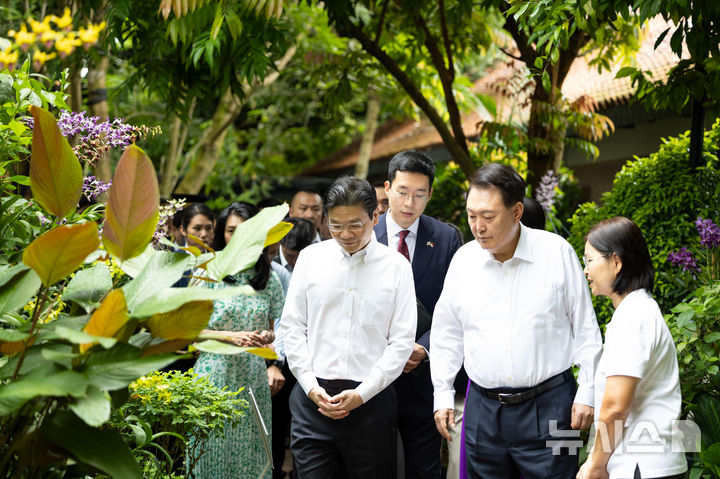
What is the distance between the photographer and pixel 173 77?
5.84 m

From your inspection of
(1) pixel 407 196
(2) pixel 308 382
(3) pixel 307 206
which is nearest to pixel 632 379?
(2) pixel 308 382

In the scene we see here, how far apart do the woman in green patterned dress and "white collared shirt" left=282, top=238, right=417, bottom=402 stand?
54cm

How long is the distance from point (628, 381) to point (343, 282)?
141 cm

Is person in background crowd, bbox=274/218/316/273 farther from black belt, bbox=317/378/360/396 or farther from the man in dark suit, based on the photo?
black belt, bbox=317/378/360/396

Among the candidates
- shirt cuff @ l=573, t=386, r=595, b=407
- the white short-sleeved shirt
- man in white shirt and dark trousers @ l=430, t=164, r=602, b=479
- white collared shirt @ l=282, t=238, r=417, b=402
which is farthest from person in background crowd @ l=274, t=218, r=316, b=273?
the white short-sleeved shirt

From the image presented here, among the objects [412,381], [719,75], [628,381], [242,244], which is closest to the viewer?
[242,244]

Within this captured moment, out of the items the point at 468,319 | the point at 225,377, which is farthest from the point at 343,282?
the point at 225,377

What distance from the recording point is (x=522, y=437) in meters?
3.05

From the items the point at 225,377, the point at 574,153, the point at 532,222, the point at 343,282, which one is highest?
the point at 574,153

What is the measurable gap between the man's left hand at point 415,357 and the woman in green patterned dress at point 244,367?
846 mm

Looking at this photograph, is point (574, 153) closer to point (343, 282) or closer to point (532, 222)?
point (532, 222)

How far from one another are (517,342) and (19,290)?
6.78 feet

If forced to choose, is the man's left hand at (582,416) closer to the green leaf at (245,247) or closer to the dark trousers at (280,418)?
the green leaf at (245,247)

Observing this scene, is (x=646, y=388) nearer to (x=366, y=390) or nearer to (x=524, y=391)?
(x=524, y=391)
